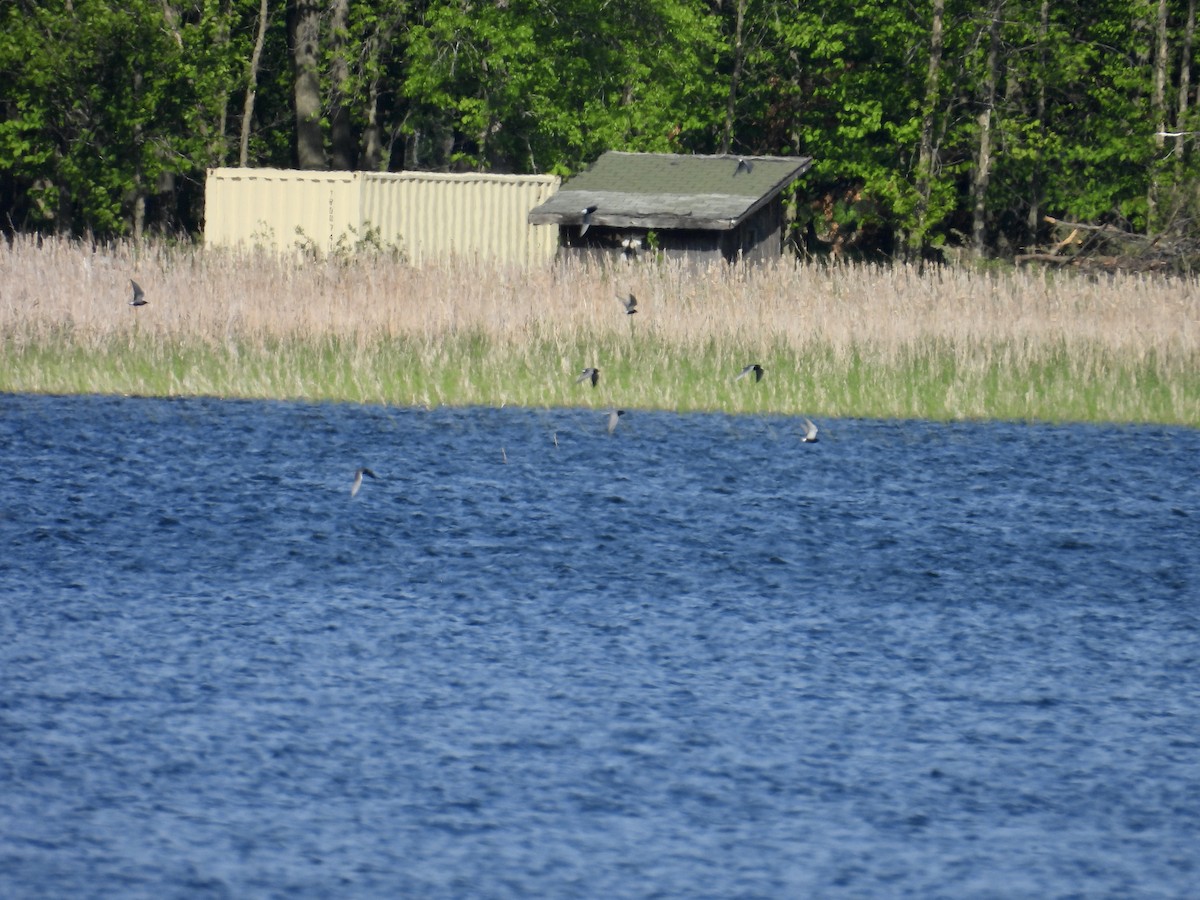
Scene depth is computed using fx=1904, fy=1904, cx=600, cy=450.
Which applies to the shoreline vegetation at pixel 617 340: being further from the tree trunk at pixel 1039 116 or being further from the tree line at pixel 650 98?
the tree trunk at pixel 1039 116

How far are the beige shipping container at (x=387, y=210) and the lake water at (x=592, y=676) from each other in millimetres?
16852

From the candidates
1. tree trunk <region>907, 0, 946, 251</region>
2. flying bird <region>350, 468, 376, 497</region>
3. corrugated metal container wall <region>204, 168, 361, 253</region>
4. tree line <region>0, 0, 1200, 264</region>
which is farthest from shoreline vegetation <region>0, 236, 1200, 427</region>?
tree trunk <region>907, 0, 946, 251</region>

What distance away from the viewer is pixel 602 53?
38469 mm

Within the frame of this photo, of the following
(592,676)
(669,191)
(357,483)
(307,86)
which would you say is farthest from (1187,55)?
(592,676)

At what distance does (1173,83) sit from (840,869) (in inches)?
1647

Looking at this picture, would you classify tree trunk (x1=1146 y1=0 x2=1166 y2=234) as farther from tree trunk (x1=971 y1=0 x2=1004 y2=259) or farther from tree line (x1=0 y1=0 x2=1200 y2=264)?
tree trunk (x1=971 y1=0 x2=1004 y2=259)

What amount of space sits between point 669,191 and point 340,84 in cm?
1282

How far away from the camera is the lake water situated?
532 cm

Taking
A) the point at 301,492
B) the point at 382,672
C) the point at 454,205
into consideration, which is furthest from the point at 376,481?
the point at 454,205

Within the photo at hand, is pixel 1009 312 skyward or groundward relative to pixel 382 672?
skyward

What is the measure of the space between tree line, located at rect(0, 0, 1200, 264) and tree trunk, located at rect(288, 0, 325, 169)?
0.05 m

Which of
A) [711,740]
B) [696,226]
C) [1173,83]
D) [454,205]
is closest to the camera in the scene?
[711,740]

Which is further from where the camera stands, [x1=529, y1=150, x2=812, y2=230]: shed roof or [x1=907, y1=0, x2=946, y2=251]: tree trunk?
[x1=907, y1=0, x2=946, y2=251]: tree trunk

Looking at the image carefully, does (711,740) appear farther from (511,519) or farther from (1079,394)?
(1079,394)
